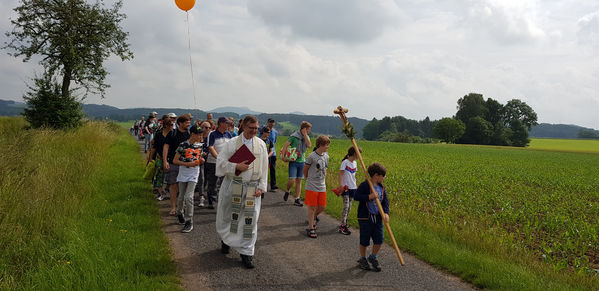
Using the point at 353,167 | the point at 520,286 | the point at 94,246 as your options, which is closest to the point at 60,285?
the point at 94,246

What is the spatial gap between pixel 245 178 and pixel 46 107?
22.9 m

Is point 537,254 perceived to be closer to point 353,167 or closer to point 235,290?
point 353,167

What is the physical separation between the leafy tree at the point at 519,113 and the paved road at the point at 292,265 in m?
101

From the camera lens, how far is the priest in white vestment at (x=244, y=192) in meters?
5.06

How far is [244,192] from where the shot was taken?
515 centimetres

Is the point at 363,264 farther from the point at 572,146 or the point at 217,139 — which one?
the point at 572,146

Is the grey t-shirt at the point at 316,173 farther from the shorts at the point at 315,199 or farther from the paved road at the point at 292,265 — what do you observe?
the paved road at the point at 292,265

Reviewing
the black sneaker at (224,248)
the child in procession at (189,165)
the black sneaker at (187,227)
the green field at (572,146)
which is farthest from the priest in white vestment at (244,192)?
the green field at (572,146)

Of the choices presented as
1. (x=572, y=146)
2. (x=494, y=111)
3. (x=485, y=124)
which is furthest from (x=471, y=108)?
(x=572, y=146)

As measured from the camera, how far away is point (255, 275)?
4.72m

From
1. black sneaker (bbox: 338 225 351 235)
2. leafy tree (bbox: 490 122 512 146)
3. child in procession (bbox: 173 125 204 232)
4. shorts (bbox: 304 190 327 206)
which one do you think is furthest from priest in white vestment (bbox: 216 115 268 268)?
leafy tree (bbox: 490 122 512 146)

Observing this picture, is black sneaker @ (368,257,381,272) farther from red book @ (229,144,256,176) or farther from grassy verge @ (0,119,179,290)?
grassy verge @ (0,119,179,290)

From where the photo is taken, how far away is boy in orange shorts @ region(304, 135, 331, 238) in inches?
265

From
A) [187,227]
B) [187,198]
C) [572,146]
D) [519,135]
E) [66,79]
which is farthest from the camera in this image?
[519,135]
